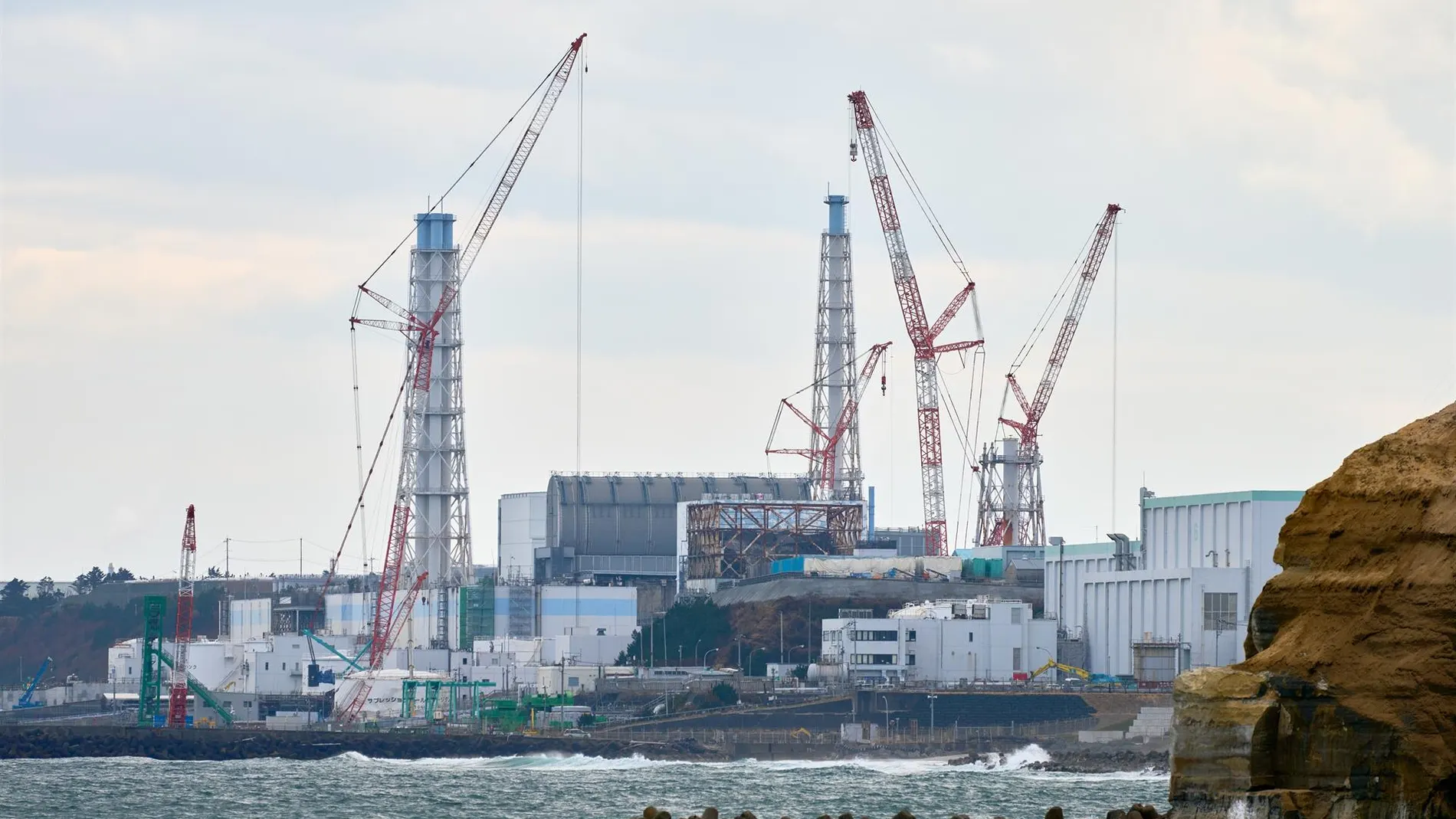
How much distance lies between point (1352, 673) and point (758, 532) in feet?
485

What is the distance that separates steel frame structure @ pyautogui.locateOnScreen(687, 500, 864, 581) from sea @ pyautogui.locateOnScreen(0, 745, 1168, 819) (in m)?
46.2

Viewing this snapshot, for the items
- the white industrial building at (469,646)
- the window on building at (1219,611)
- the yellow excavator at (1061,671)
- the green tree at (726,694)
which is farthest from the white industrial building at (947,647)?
the white industrial building at (469,646)

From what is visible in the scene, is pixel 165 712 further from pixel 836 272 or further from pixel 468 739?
pixel 836 272

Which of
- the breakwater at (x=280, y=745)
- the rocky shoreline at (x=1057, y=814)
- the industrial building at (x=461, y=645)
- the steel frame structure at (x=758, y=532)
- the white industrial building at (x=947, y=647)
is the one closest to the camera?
the rocky shoreline at (x=1057, y=814)

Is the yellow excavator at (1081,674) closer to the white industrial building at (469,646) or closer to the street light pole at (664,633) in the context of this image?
the street light pole at (664,633)

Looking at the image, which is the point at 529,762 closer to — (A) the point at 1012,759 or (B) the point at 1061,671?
(A) the point at 1012,759

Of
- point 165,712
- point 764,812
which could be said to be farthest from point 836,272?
point 764,812

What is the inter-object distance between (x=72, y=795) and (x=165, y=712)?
5555 centimetres

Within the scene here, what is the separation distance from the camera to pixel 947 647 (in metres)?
138

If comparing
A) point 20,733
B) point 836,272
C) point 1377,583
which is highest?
point 836,272

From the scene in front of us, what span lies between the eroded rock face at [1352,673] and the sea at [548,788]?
4207cm

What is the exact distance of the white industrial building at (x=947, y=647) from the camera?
13738 centimetres

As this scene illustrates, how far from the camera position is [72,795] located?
92.1 metres

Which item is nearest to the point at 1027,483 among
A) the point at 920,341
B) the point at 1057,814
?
the point at 920,341
